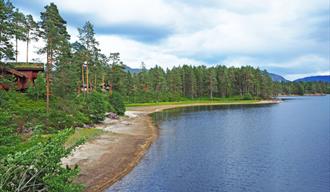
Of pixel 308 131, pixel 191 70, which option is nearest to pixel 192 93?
pixel 191 70

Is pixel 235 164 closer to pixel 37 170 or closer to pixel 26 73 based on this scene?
pixel 37 170

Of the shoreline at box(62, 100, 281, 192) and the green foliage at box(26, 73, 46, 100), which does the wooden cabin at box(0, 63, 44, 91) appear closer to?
the green foliage at box(26, 73, 46, 100)

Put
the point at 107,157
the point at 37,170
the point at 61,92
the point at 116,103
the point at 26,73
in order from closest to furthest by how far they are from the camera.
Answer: the point at 37,170, the point at 107,157, the point at 61,92, the point at 26,73, the point at 116,103

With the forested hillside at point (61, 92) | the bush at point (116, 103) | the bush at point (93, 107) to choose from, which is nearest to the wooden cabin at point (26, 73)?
the forested hillside at point (61, 92)

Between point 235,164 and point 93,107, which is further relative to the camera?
point 93,107

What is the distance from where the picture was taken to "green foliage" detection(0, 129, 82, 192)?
9852mm

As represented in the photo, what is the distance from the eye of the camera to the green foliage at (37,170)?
9.85 metres

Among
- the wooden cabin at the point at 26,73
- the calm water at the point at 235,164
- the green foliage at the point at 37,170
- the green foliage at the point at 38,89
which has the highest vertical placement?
the wooden cabin at the point at 26,73

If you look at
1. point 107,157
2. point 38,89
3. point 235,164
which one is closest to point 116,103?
point 38,89

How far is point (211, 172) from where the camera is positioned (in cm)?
2338

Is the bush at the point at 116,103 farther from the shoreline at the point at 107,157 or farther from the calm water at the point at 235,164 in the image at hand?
the calm water at the point at 235,164

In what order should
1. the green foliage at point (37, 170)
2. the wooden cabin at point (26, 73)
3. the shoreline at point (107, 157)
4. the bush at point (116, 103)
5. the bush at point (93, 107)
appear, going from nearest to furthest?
the green foliage at point (37, 170)
the shoreline at point (107, 157)
the bush at point (93, 107)
the wooden cabin at point (26, 73)
the bush at point (116, 103)

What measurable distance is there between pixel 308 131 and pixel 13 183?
4278 centimetres

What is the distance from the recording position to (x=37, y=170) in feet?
35.4
